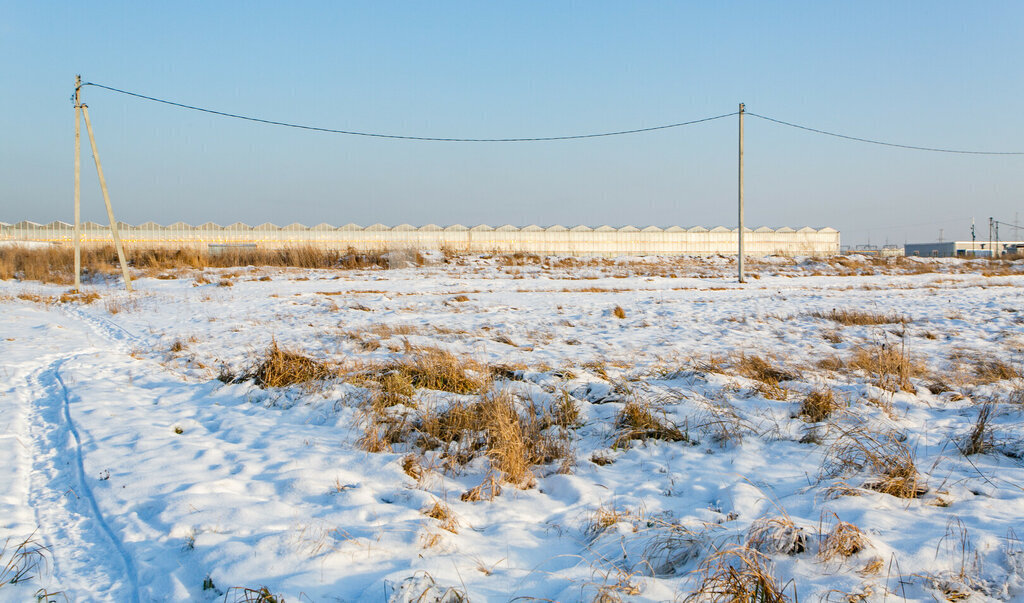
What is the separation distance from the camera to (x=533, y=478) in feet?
14.0

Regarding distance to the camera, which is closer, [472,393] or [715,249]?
[472,393]

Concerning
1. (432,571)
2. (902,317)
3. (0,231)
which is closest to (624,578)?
(432,571)

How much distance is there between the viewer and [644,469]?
4473 mm

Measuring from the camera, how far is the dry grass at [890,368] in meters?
6.31

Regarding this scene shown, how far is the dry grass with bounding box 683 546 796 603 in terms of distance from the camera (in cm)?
251

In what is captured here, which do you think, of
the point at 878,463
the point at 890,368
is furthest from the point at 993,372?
the point at 878,463

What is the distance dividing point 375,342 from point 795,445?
21.7ft

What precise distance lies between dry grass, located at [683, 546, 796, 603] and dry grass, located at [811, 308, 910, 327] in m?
10.5

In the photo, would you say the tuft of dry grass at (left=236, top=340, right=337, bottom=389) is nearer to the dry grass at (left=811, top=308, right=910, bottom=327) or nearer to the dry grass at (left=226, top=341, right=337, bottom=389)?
the dry grass at (left=226, top=341, right=337, bottom=389)

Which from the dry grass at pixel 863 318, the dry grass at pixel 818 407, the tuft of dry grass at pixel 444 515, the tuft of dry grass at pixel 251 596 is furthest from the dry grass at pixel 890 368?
the tuft of dry grass at pixel 251 596

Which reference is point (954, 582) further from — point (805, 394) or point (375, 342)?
point (375, 342)

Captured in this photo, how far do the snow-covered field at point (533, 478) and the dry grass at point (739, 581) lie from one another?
0.18 ft

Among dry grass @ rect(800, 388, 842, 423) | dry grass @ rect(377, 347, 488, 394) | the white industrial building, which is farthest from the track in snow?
the white industrial building

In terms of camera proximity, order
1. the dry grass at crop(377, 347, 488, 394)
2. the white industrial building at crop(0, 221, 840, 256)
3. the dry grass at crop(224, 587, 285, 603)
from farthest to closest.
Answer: the white industrial building at crop(0, 221, 840, 256) < the dry grass at crop(377, 347, 488, 394) < the dry grass at crop(224, 587, 285, 603)
